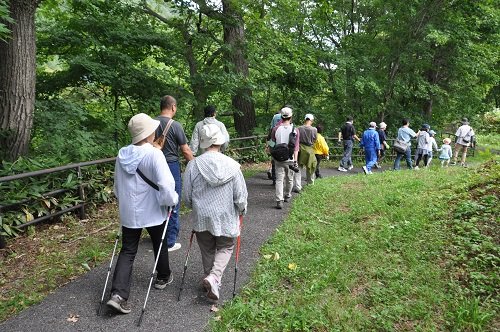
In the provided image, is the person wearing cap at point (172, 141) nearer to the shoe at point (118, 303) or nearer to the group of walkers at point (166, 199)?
the group of walkers at point (166, 199)

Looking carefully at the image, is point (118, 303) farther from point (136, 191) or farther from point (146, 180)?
point (146, 180)

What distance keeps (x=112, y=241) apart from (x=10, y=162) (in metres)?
2.40

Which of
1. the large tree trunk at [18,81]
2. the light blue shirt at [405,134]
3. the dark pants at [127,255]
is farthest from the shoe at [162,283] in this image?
the light blue shirt at [405,134]

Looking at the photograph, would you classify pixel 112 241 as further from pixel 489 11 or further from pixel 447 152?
pixel 489 11

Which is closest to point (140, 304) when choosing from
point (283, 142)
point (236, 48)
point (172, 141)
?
point (172, 141)

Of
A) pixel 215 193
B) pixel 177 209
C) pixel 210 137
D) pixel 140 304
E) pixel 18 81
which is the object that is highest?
pixel 18 81

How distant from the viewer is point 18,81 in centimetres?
603

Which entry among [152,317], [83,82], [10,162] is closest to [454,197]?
[152,317]

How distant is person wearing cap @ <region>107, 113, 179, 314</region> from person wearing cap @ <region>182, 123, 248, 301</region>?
241mm

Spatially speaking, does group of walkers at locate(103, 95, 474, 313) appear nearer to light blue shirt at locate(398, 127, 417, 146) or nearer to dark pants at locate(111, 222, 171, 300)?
dark pants at locate(111, 222, 171, 300)

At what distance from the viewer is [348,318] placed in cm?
329

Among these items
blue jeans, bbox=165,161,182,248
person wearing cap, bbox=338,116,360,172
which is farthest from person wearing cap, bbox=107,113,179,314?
person wearing cap, bbox=338,116,360,172

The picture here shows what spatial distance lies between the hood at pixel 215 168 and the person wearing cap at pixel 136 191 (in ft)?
1.03

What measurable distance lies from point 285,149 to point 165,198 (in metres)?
3.62
